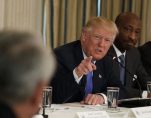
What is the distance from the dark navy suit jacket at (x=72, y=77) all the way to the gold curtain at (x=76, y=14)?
107cm

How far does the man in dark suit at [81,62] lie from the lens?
2.57 meters

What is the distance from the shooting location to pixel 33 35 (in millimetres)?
687

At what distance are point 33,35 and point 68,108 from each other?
5.11 feet

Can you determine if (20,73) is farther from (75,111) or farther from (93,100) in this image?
(93,100)

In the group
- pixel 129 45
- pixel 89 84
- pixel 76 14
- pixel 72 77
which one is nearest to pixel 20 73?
pixel 72 77

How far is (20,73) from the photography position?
0.64 metres

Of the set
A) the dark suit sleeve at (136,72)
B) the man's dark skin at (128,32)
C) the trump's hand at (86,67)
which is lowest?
the dark suit sleeve at (136,72)

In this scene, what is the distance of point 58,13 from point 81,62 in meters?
1.55

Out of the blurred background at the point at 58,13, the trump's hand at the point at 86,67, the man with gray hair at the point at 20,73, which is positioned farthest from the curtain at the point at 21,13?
the man with gray hair at the point at 20,73

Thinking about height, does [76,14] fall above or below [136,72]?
above

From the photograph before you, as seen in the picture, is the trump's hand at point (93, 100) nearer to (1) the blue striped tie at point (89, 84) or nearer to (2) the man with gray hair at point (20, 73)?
(1) the blue striped tie at point (89, 84)

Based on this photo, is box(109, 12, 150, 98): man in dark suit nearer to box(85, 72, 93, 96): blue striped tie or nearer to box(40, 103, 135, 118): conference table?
box(85, 72, 93, 96): blue striped tie

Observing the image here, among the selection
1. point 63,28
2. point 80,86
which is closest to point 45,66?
point 80,86

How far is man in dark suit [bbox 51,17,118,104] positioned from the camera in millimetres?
2570
